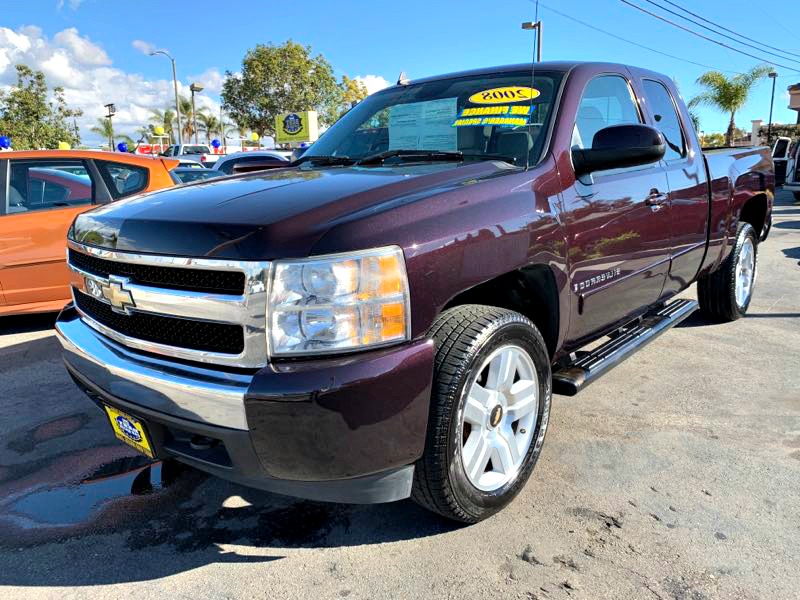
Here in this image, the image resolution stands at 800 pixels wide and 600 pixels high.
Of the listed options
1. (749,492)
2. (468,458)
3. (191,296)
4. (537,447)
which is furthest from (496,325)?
(749,492)

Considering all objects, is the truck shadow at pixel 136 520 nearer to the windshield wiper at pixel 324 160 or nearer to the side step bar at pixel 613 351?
the side step bar at pixel 613 351

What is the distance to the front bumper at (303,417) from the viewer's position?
6.02ft

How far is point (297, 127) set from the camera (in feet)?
102

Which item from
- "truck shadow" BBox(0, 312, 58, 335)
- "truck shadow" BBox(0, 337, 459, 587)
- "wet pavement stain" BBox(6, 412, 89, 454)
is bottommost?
"truck shadow" BBox(0, 337, 459, 587)

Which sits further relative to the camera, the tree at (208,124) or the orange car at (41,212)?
the tree at (208,124)

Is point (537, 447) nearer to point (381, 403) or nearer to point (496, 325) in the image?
point (496, 325)

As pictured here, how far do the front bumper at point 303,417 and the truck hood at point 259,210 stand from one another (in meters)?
0.39

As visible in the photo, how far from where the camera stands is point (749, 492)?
2.67 m

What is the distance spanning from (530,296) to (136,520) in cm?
195

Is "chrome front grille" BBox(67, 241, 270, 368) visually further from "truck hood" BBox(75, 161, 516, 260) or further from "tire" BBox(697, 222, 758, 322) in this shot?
"tire" BBox(697, 222, 758, 322)

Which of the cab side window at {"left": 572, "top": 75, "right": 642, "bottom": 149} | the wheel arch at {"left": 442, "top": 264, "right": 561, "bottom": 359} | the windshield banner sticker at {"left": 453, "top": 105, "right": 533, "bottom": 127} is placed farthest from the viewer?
the cab side window at {"left": 572, "top": 75, "right": 642, "bottom": 149}

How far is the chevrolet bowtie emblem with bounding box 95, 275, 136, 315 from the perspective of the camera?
2.21m

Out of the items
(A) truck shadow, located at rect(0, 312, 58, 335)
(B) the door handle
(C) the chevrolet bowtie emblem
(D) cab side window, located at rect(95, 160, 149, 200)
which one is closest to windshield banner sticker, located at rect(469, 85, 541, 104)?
(B) the door handle

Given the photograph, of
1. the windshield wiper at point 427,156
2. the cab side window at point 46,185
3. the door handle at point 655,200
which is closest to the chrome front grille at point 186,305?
the windshield wiper at point 427,156
